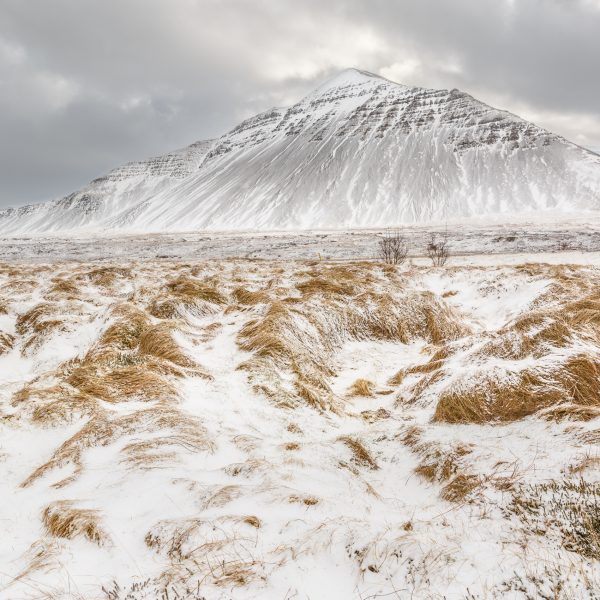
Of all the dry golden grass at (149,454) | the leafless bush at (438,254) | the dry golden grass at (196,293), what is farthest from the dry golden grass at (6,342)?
the leafless bush at (438,254)

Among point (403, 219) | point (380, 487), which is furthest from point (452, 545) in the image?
point (403, 219)

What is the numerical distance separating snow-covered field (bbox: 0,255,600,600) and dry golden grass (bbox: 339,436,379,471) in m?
0.03

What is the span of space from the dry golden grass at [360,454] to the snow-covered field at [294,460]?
26 mm

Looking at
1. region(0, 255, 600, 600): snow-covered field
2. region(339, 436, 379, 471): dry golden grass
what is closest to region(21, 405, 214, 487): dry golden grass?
region(0, 255, 600, 600): snow-covered field

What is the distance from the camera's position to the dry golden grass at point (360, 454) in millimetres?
4438

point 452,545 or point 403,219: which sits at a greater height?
point 403,219

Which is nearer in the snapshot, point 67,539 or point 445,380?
point 67,539

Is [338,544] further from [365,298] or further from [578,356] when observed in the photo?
[365,298]

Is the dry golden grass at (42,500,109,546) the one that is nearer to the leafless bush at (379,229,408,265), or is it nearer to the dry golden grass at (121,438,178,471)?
the dry golden grass at (121,438,178,471)

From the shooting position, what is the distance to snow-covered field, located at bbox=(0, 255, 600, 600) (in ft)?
8.35

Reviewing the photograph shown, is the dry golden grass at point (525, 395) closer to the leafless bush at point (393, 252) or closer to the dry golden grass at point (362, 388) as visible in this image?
the dry golden grass at point (362, 388)

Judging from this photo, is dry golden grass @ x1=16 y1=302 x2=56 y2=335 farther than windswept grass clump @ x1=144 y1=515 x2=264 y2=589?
Yes

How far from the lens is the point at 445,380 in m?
6.14

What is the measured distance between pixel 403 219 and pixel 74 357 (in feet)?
596
